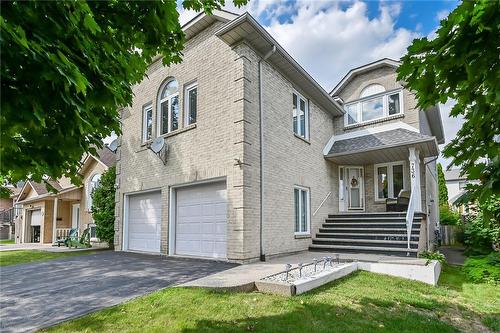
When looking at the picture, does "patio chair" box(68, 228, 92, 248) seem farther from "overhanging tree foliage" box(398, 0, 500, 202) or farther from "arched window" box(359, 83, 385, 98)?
"overhanging tree foliage" box(398, 0, 500, 202)

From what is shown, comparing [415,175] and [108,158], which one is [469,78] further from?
[108,158]

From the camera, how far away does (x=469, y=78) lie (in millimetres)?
2197

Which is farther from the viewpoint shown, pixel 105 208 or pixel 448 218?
pixel 448 218

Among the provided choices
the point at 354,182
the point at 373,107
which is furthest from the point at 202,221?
the point at 373,107

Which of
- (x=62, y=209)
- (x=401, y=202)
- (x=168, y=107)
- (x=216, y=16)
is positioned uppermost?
(x=216, y=16)

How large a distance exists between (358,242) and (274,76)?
18.9 ft

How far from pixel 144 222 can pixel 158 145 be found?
2918mm

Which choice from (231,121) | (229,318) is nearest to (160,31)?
(229,318)

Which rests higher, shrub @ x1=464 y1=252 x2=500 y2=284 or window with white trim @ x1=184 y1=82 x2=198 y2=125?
window with white trim @ x1=184 y1=82 x2=198 y2=125

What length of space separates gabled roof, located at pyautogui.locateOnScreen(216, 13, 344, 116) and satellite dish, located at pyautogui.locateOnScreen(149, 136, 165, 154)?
3666 mm

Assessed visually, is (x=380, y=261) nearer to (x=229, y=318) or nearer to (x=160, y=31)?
(x=229, y=318)

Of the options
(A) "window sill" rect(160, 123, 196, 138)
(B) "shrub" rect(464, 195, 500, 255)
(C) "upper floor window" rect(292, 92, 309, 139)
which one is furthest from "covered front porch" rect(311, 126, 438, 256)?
(A) "window sill" rect(160, 123, 196, 138)

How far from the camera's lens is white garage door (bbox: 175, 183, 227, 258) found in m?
8.80

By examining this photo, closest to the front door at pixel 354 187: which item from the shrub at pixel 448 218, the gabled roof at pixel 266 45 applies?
the gabled roof at pixel 266 45
